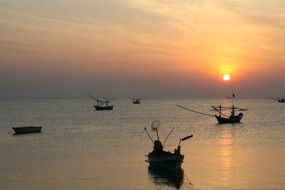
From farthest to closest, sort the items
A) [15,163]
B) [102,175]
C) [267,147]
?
1. [267,147]
2. [15,163]
3. [102,175]

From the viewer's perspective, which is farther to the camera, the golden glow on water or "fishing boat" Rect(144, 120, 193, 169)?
"fishing boat" Rect(144, 120, 193, 169)

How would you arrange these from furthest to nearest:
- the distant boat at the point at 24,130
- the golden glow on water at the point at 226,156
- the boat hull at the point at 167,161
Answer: the distant boat at the point at 24,130, the boat hull at the point at 167,161, the golden glow on water at the point at 226,156

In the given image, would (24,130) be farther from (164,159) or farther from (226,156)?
(164,159)

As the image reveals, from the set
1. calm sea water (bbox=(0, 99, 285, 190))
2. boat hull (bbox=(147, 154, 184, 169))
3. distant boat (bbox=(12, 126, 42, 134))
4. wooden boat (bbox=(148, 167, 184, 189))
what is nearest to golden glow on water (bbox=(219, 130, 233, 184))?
calm sea water (bbox=(0, 99, 285, 190))

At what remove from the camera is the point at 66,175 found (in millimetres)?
31062

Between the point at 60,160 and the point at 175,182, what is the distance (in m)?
12.6

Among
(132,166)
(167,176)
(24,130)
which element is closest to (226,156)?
(132,166)

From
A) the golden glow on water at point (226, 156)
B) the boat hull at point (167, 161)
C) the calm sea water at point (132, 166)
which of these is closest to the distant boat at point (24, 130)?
the calm sea water at point (132, 166)

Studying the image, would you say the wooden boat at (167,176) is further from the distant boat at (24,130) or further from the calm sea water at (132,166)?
the distant boat at (24,130)

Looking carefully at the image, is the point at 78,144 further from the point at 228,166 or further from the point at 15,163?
the point at 228,166

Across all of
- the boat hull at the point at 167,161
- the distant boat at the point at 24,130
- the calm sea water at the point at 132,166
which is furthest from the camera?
the distant boat at the point at 24,130

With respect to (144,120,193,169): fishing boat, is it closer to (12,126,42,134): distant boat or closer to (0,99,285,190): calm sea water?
(0,99,285,190): calm sea water

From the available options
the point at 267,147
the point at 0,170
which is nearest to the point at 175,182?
the point at 0,170

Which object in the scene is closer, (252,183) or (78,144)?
(252,183)
